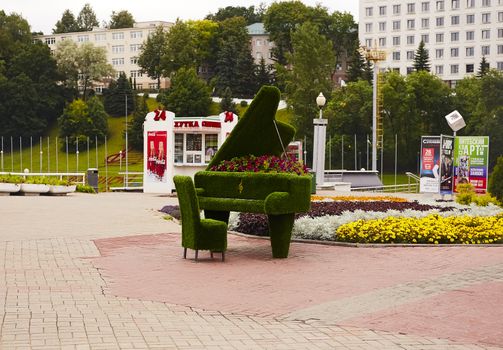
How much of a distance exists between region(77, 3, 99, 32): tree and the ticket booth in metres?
128

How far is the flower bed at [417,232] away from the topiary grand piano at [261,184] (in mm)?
2169

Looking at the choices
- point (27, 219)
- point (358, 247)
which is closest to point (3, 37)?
point (27, 219)

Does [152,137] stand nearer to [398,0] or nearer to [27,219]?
[27,219]

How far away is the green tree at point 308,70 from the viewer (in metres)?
84.3

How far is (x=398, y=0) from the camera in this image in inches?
4493

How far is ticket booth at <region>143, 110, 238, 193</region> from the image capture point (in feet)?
129

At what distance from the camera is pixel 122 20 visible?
500ft

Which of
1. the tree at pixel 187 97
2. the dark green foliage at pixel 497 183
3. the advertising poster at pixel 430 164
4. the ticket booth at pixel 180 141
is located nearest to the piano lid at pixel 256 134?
the dark green foliage at pixel 497 183

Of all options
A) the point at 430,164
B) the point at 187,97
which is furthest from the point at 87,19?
the point at 430,164

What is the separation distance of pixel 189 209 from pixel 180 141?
27.5 metres

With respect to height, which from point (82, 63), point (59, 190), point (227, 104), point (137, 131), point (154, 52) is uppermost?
point (154, 52)

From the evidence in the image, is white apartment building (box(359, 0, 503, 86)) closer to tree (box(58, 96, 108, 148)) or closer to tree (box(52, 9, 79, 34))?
tree (box(58, 96, 108, 148))

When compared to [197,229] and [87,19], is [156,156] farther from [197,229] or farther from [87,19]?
[87,19]

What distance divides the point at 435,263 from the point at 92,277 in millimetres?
5328
